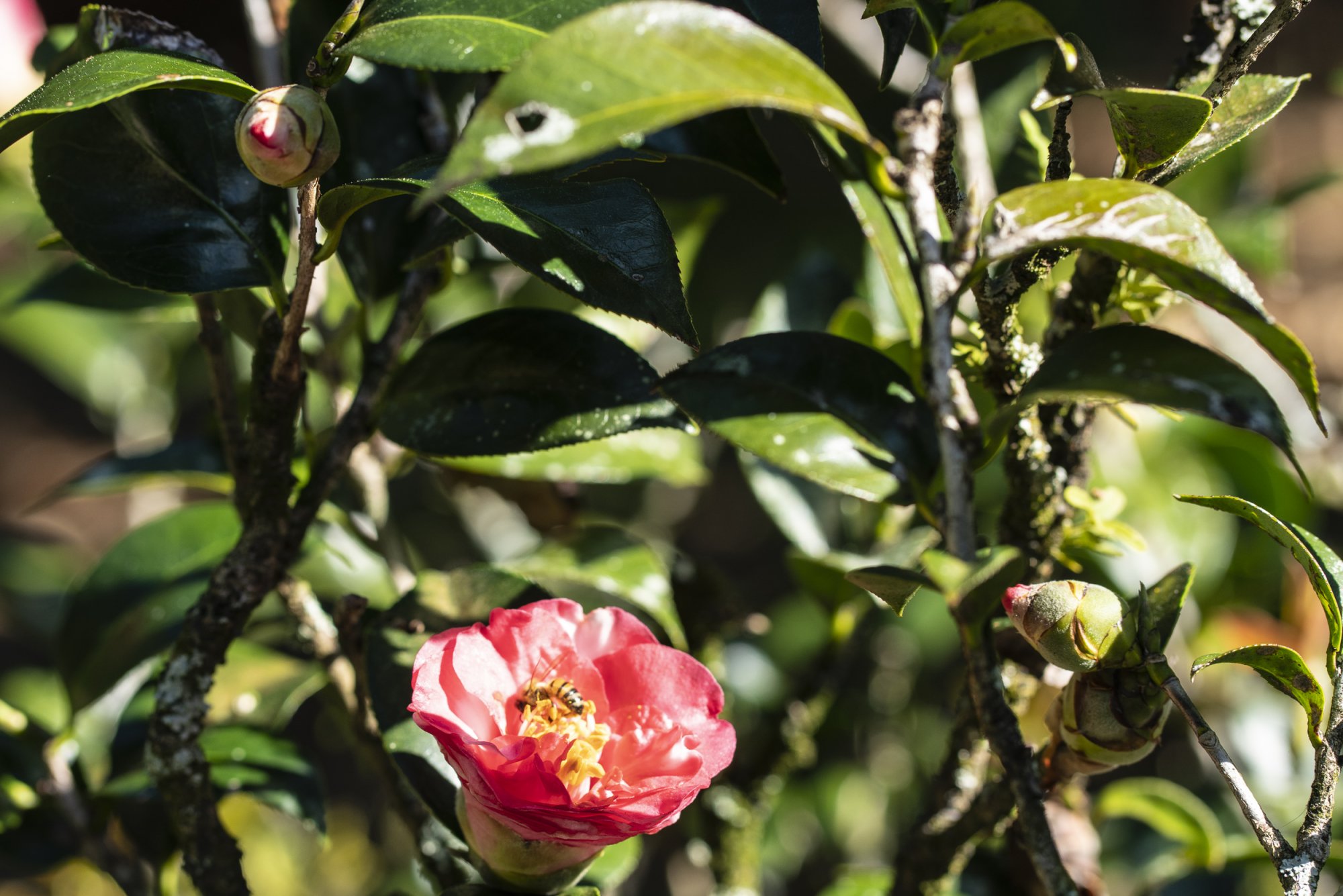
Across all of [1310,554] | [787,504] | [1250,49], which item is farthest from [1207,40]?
[787,504]

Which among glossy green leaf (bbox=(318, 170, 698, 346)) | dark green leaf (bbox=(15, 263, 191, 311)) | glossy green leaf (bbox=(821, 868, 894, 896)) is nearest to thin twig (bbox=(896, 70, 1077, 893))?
glossy green leaf (bbox=(318, 170, 698, 346))

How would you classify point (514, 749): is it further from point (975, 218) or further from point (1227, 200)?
point (1227, 200)

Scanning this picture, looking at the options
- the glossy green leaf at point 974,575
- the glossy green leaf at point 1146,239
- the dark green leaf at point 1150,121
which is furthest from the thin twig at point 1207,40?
the glossy green leaf at point 974,575

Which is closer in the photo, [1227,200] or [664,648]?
[664,648]

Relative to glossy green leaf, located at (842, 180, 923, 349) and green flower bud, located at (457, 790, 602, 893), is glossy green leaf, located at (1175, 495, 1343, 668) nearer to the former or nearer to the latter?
glossy green leaf, located at (842, 180, 923, 349)

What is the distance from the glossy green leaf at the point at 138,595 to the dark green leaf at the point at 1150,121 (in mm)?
667

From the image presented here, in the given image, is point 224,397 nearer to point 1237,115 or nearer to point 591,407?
point 591,407

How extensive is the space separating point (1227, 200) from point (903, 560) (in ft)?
2.46

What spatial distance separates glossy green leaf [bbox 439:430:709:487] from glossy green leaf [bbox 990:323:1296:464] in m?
0.32

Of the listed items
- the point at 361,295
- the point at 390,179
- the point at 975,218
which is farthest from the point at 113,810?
the point at 975,218

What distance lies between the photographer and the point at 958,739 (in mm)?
650

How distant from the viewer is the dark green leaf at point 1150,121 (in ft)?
1.45

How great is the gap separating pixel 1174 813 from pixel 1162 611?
1.38 ft

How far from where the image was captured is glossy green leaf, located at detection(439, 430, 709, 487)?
785 millimetres
